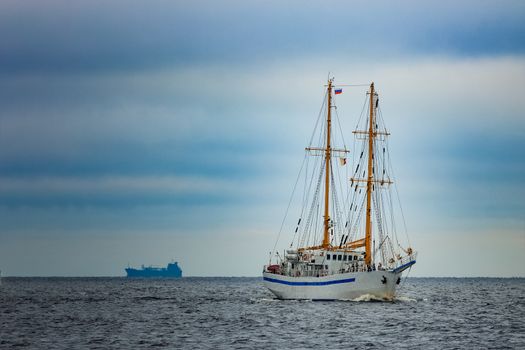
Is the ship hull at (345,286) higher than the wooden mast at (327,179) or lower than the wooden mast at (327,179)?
lower

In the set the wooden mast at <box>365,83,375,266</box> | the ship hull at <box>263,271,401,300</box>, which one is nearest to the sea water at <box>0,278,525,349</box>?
the ship hull at <box>263,271,401,300</box>

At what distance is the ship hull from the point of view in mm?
118188

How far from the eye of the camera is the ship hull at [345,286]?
388 feet

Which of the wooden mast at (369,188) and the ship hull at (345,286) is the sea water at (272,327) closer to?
the ship hull at (345,286)

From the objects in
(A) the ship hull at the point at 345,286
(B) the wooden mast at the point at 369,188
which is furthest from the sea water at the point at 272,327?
(B) the wooden mast at the point at 369,188

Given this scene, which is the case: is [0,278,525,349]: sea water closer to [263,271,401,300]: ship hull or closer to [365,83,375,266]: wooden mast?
[263,271,401,300]: ship hull

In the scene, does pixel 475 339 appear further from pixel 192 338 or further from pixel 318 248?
pixel 318 248

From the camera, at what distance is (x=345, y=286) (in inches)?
4663

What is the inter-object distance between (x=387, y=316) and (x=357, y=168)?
90.6 feet

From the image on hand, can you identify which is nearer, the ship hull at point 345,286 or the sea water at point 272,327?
the sea water at point 272,327

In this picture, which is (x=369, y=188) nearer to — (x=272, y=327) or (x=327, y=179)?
(x=327, y=179)

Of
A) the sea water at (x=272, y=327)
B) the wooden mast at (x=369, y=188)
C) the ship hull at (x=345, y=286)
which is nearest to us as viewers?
the sea water at (x=272, y=327)

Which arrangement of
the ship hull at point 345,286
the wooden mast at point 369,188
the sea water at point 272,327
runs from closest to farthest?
the sea water at point 272,327 < the ship hull at point 345,286 < the wooden mast at point 369,188

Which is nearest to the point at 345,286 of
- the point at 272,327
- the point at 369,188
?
the point at 369,188
